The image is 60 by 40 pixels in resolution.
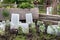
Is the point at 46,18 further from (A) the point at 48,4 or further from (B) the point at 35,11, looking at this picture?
(A) the point at 48,4

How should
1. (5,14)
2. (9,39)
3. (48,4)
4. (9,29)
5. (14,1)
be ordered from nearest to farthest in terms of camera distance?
(9,39), (9,29), (5,14), (14,1), (48,4)

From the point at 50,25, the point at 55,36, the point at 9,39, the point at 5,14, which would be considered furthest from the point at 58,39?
the point at 5,14

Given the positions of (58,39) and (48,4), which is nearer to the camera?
(58,39)

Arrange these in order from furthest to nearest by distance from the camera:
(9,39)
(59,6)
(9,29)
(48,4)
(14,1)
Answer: (48,4)
(14,1)
(59,6)
(9,29)
(9,39)

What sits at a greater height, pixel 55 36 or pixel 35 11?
pixel 35 11

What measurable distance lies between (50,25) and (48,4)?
507 cm

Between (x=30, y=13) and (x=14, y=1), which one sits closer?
(x=30, y=13)

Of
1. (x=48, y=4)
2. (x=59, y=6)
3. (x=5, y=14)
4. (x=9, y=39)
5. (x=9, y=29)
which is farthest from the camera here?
(x=48, y=4)

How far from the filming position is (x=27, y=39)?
5.48 m

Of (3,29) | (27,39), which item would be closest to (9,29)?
(3,29)

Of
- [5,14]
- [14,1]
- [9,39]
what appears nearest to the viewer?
[9,39]

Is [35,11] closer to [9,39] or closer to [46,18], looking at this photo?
[46,18]

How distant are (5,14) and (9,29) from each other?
70 centimetres

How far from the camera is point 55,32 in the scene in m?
5.55
